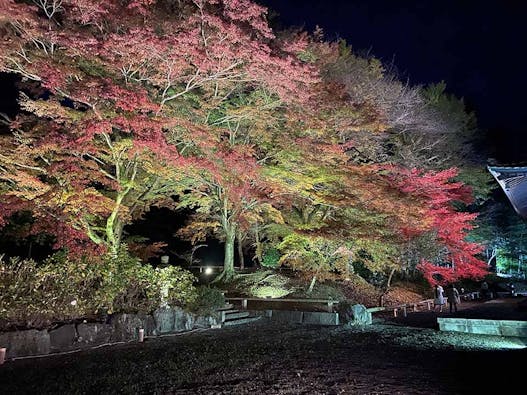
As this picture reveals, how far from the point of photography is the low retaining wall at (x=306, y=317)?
13.3m

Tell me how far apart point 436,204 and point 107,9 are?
728 inches

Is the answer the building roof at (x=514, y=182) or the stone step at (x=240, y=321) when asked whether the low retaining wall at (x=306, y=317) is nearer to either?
the stone step at (x=240, y=321)

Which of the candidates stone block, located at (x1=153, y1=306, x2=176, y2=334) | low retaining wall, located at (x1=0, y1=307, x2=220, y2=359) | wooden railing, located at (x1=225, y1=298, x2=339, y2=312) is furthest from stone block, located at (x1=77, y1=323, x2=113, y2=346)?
wooden railing, located at (x1=225, y1=298, x2=339, y2=312)

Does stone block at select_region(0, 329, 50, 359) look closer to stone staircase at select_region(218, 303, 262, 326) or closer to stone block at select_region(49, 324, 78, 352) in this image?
stone block at select_region(49, 324, 78, 352)

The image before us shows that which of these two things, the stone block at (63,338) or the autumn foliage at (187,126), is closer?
the stone block at (63,338)

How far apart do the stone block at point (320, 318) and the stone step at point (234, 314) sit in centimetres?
204

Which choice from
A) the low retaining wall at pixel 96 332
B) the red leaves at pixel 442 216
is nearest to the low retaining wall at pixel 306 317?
the low retaining wall at pixel 96 332

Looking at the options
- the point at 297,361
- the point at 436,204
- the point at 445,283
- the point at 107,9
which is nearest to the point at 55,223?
the point at 107,9

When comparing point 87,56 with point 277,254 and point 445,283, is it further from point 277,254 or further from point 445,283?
point 445,283

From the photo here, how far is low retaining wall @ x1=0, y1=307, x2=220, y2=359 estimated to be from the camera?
7617mm

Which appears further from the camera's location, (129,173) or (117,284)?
(129,173)

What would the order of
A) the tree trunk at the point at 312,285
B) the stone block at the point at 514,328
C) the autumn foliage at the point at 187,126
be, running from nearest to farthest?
the stone block at the point at 514,328 → the autumn foliage at the point at 187,126 → the tree trunk at the point at 312,285

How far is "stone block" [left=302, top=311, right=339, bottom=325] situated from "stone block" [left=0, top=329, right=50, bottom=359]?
789cm

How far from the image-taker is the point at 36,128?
11633 mm
